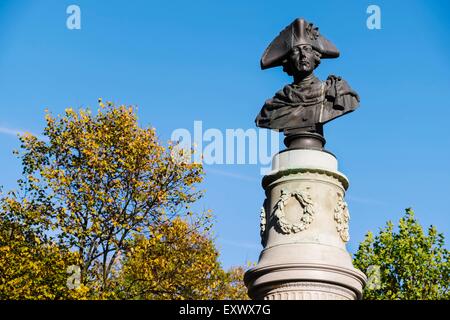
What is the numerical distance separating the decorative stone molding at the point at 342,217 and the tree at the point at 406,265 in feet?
55.1

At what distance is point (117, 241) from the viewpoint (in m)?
25.9

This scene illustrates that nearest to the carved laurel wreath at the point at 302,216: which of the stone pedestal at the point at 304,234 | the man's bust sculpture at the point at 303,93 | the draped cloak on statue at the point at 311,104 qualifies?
the stone pedestal at the point at 304,234

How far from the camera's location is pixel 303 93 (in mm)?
13797

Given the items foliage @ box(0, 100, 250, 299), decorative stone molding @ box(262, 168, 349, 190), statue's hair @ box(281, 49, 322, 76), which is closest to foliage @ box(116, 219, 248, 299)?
foliage @ box(0, 100, 250, 299)

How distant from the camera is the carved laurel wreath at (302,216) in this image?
1227cm

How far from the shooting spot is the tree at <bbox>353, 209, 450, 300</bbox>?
96.6ft

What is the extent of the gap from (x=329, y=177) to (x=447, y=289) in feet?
61.3

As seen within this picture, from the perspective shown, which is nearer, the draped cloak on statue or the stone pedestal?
the stone pedestal

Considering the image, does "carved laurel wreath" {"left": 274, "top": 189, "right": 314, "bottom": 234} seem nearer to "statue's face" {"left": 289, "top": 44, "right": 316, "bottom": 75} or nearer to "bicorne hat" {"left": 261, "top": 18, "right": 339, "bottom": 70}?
"statue's face" {"left": 289, "top": 44, "right": 316, "bottom": 75}

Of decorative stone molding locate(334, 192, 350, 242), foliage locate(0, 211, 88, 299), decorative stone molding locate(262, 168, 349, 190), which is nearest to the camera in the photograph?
decorative stone molding locate(334, 192, 350, 242)

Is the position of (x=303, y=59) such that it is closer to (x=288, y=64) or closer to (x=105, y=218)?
(x=288, y=64)

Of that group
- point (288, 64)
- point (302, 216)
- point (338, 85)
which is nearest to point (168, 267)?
point (288, 64)

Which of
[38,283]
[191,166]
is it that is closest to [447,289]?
[191,166]

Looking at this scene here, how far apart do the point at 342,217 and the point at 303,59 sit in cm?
304
